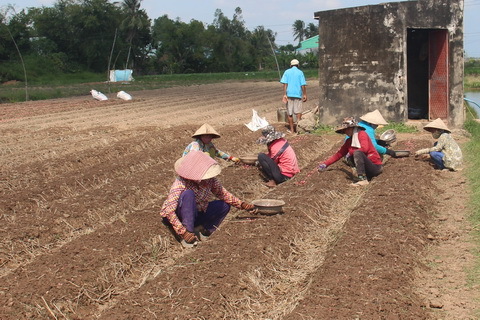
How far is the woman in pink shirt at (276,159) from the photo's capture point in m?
8.53

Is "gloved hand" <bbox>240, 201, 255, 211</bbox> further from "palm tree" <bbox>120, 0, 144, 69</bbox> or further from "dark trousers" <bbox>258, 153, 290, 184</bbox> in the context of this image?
"palm tree" <bbox>120, 0, 144, 69</bbox>

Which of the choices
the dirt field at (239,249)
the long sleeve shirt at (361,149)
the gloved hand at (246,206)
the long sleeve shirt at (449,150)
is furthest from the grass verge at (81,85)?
the gloved hand at (246,206)

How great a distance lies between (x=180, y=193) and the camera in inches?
236

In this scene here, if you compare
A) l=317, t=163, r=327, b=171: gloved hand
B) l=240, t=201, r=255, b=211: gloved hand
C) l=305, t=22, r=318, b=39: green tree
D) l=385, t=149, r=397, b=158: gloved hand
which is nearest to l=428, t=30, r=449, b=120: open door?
l=385, t=149, r=397, b=158: gloved hand

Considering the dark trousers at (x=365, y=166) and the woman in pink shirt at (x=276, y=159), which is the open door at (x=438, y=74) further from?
the woman in pink shirt at (x=276, y=159)

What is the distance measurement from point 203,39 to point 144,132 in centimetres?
5209

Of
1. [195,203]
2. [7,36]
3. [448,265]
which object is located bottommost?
[448,265]

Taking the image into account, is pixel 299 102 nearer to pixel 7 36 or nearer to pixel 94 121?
pixel 94 121

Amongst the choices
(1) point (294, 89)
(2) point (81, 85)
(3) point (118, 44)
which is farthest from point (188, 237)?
(3) point (118, 44)

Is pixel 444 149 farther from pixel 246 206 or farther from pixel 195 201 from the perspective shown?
pixel 195 201

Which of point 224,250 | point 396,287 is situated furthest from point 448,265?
point 224,250

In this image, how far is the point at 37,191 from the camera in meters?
7.91

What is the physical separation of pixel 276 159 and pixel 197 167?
308cm

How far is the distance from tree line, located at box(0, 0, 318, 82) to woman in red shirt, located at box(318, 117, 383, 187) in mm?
38599
